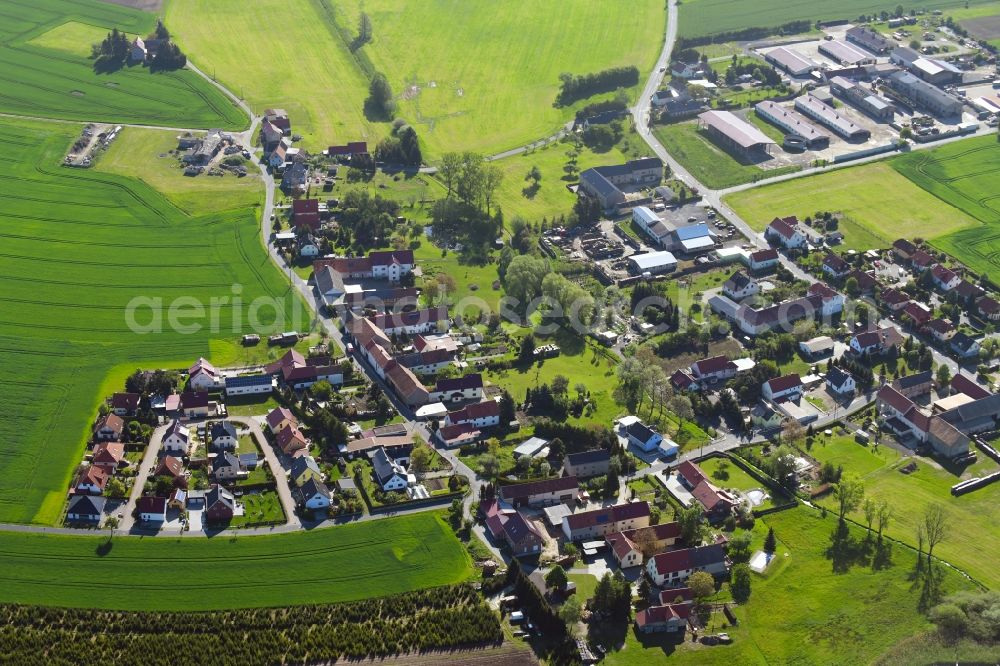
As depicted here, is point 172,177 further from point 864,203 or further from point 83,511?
point 864,203

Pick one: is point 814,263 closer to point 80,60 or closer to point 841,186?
point 841,186

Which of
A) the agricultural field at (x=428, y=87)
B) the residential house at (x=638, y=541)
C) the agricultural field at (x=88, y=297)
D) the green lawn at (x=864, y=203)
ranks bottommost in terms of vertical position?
the agricultural field at (x=428, y=87)

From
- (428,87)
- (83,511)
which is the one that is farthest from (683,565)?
(428,87)

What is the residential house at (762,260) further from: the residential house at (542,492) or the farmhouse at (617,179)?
the residential house at (542,492)

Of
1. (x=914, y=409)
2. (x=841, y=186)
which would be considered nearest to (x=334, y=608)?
(x=914, y=409)

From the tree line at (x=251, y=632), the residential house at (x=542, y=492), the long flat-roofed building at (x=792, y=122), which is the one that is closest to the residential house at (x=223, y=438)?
the tree line at (x=251, y=632)

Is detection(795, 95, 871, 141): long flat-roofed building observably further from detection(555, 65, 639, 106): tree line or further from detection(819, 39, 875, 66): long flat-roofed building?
detection(555, 65, 639, 106): tree line
